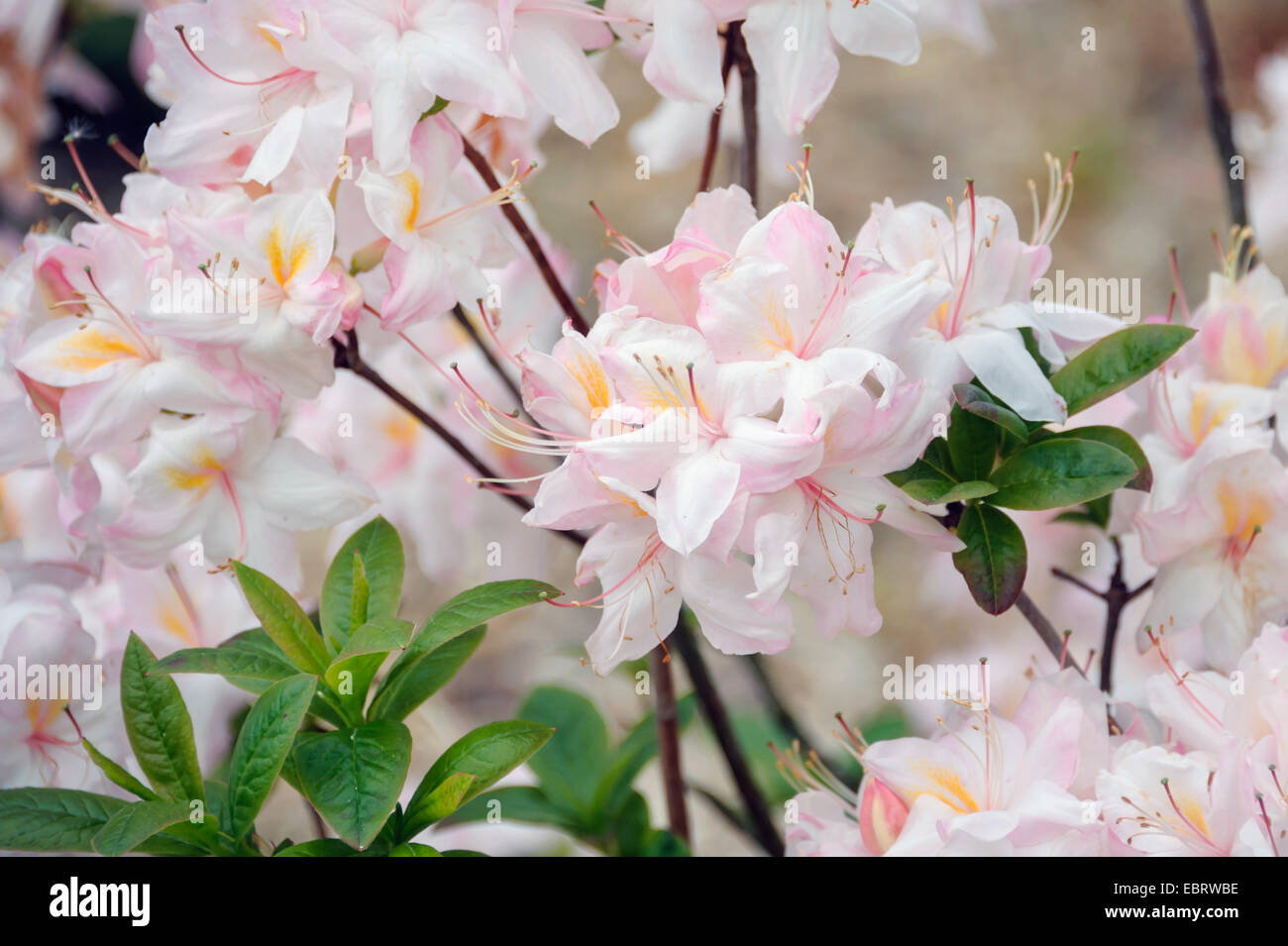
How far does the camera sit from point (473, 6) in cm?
63

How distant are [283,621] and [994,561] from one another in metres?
0.38

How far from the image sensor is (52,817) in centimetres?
64

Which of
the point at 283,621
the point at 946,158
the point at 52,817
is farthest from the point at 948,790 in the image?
the point at 946,158

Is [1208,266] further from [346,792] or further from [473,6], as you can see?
[346,792]

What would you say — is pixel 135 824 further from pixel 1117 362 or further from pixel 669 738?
pixel 1117 362

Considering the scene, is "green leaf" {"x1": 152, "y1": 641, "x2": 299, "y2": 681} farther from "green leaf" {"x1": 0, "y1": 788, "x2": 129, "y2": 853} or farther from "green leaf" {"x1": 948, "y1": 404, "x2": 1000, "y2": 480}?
"green leaf" {"x1": 948, "y1": 404, "x2": 1000, "y2": 480}

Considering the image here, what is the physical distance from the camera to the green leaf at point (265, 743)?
23.4 inches

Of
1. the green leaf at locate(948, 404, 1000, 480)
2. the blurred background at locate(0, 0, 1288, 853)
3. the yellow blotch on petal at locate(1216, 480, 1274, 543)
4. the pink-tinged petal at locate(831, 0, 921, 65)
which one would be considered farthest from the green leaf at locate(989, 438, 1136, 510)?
the blurred background at locate(0, 0, 1288, 853)

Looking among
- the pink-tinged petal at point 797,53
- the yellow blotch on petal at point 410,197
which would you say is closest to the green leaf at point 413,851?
the yellow blotch on petal at point 410,197

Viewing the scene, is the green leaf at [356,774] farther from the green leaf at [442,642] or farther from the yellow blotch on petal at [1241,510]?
the yellow blotch on petal at [1241,510]

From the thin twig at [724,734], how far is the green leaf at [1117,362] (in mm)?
316

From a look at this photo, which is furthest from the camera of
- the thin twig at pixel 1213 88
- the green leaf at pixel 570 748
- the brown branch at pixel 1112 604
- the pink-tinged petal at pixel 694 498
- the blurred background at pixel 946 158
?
the blurred background at pixel 946 158

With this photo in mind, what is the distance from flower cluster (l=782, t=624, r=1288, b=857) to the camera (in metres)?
0.59

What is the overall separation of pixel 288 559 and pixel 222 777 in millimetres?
312
